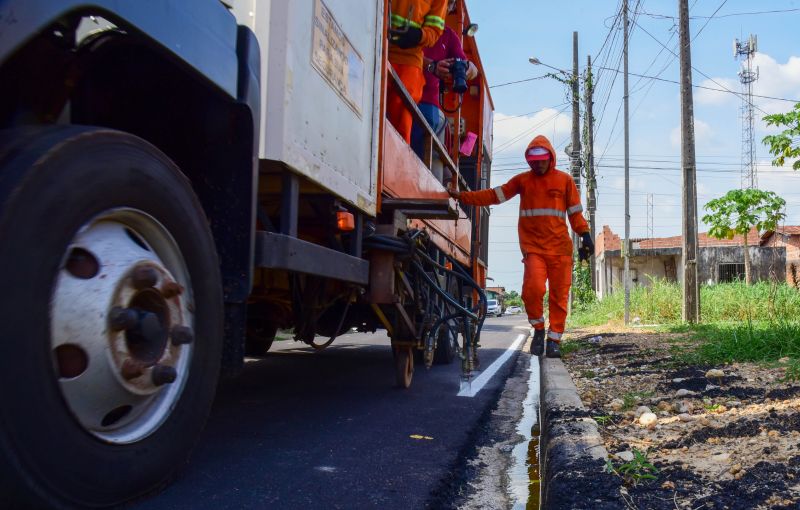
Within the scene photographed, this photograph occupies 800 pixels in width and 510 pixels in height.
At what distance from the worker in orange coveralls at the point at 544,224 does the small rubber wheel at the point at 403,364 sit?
1760 mm

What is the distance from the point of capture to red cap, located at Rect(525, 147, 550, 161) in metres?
6.48

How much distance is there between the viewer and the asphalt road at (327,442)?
263cm

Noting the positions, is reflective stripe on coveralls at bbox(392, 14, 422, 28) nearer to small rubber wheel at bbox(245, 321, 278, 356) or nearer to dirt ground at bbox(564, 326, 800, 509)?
small rubber wheel at bbox(245, 321, 278, 356)

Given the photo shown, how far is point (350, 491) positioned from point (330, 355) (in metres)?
5.36

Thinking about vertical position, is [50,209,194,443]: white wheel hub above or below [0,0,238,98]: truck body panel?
below

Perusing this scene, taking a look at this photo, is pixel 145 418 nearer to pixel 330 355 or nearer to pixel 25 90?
pixel 25 90

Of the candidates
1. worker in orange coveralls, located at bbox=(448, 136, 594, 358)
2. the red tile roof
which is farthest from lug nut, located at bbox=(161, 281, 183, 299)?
the red tile roof

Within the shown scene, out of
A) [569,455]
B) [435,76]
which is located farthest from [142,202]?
[435,76]

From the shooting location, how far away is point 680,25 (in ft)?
43.5

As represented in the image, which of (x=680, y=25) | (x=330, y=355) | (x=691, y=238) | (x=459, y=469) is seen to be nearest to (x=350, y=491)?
(x=459, y=469)

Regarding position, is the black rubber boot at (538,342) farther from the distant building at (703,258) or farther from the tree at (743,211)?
the distant building at (703,258)

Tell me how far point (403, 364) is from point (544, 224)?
2.14 meters

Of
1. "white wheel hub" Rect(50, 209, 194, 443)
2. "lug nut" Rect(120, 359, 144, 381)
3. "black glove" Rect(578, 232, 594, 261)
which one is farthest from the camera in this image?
"black glove" Rect(578, 232, 594, 261)

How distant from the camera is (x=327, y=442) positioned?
3.55 m
